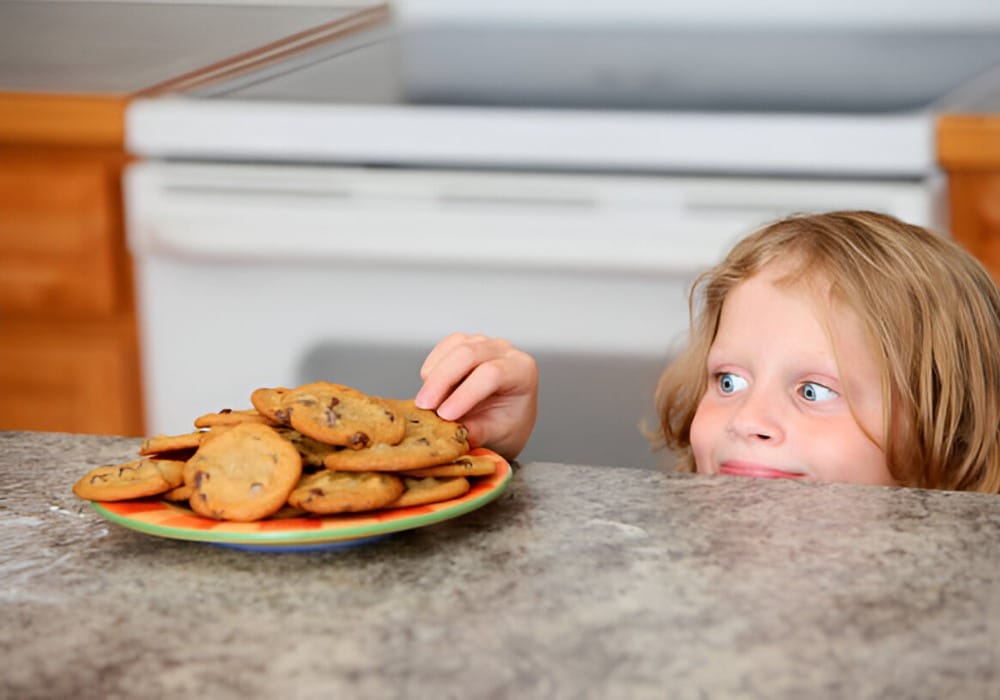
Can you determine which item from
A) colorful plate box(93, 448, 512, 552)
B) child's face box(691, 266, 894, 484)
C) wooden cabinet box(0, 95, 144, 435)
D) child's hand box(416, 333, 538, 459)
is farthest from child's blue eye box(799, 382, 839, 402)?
wooden cabinet box(0, 95, 144, 435)

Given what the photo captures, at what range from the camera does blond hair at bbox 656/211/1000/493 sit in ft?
3.77

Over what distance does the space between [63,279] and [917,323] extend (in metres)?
1.48

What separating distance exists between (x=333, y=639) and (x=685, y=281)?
4.23ft

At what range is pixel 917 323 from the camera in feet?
3.85

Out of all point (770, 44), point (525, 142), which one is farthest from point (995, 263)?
point (525, 142)

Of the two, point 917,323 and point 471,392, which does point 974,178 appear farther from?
point 471,392

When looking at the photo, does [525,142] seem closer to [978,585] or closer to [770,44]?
[770,44]

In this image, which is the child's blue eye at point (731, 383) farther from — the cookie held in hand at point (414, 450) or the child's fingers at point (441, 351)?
the cookie held in hand at point (414, 450)

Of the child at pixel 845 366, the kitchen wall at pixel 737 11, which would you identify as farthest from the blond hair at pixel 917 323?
the kitchen wall at pixel 737 11

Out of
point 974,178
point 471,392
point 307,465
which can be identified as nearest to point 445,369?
point 471,392

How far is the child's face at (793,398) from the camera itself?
1098 millimetres

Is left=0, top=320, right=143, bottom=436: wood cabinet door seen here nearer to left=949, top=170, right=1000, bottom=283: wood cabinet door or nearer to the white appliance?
the white appliance

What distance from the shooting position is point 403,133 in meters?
1.76

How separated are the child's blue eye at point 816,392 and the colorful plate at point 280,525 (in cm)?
56
